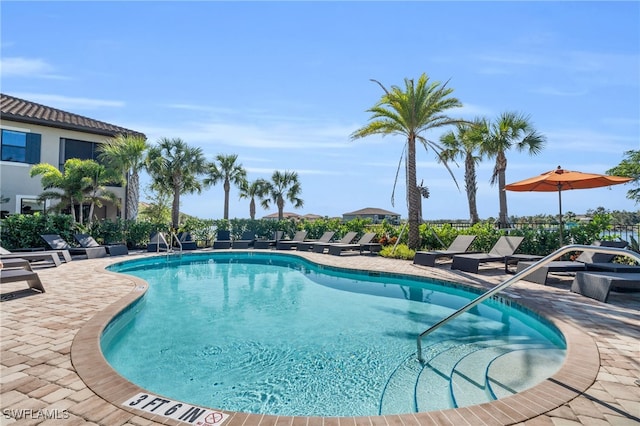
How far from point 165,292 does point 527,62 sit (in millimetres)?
12814

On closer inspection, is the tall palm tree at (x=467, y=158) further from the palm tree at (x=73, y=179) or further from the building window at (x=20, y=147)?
the building window at (x=20, y=147)

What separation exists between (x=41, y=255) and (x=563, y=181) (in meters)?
14.9

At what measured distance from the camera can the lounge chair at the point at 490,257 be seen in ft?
31.0

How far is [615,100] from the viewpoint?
11.4 metres

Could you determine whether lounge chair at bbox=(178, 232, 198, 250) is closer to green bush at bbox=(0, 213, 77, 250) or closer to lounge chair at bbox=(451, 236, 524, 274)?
green bush at bbox=(0, 213, 77, 250)

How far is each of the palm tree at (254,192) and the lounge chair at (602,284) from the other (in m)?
25.8

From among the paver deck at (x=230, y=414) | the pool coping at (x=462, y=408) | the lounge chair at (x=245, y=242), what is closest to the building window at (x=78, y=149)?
the lounge chair at (x=245, y=242)

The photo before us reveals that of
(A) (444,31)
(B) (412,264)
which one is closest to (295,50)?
(A) (444,31)

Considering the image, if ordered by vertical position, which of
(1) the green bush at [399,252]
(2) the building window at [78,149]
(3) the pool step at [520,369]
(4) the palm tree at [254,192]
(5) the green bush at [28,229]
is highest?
(2) the building window at [78,149]

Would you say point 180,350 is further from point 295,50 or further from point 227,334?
point 295,50

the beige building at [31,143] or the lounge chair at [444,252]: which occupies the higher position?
the beige building at [31,143]

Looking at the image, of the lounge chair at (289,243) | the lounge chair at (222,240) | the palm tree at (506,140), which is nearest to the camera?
the lounge chair at (289,243)

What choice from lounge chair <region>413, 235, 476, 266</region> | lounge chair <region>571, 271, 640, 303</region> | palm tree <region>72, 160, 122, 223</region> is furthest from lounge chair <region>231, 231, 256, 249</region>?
lounge chair <region>571, 271, 640, 303</region>

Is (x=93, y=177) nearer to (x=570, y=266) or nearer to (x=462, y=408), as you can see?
(x=462, y=408)
